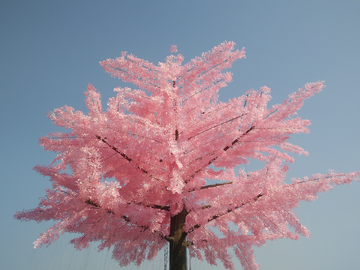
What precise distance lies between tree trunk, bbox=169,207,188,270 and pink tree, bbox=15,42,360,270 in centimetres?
1

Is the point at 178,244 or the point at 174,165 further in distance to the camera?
the point at 178,244

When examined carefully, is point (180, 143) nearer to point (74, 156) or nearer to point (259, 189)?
point (259, 189)

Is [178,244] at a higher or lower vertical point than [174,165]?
Result: lower

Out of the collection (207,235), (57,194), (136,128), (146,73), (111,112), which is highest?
(146,73)

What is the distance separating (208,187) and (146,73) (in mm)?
2007

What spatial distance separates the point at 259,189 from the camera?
8.08 ft

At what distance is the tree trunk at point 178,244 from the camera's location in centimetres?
289

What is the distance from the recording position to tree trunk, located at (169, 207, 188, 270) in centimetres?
289

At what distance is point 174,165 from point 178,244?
127cm

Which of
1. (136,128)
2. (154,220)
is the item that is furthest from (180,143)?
(154,220)

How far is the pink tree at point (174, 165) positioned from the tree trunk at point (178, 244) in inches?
0.6

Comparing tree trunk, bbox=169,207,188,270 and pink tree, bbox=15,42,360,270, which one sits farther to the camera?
tree trunk, bbox=169,207,188,270

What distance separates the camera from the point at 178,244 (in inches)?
117

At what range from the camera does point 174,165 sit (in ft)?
8.43
